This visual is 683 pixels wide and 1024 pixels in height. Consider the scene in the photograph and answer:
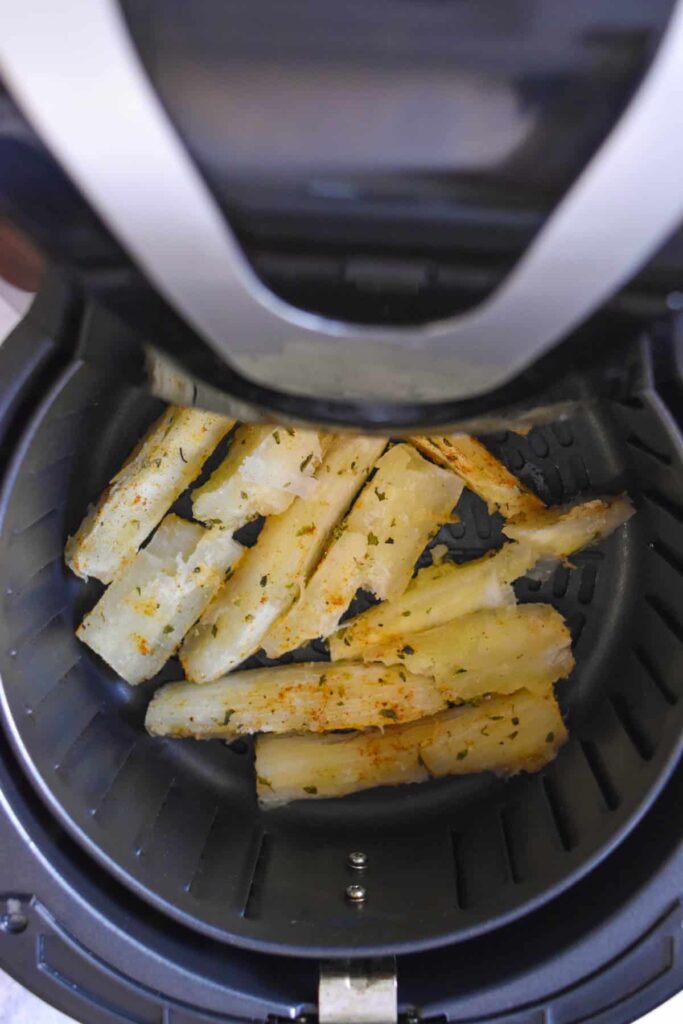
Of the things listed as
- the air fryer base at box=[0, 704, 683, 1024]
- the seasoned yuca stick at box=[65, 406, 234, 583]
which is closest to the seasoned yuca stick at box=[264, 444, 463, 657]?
the seasoned yuca stick at box=[65, 406, 234, 583]

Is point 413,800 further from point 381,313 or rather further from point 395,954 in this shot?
point 381,313

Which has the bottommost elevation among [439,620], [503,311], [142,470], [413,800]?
[413,800]

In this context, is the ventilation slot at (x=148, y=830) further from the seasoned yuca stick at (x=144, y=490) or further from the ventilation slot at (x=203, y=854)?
the seasoned yuca stick at (x=144, y=490)

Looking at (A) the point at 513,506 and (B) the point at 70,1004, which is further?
(A) the point at 513,506

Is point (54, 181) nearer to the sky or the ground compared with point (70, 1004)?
nearer to the sky

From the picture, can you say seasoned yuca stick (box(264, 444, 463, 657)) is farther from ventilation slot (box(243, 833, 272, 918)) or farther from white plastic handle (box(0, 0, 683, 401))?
white plastic handle (box(0, 0, 683, 401))

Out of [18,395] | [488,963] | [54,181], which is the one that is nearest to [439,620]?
[488,963]

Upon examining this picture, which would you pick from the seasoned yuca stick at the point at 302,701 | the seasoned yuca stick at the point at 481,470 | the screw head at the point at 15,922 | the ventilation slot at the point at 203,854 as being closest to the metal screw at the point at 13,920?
the screw head at the point at 15,922
